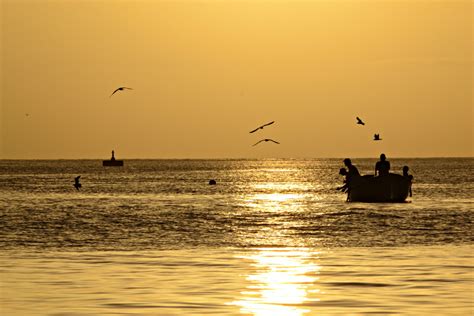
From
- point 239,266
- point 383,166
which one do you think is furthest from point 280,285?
point 383,166

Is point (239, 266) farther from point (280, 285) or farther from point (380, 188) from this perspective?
point (380, 188)

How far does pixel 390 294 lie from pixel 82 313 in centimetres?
568

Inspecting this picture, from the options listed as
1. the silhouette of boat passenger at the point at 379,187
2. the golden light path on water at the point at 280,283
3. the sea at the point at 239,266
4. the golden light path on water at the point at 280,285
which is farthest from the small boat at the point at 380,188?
the golden light path on water at the point at 280,285

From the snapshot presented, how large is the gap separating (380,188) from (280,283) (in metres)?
37.5

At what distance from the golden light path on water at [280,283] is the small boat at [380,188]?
94.0ft

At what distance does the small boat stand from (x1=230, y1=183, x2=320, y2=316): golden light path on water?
28646 mm

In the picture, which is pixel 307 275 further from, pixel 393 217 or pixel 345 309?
pixel 393 217

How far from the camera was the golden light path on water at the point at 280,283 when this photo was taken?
62.8ft

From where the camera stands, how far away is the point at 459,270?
24703mm

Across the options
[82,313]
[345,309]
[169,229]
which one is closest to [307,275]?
[345,309]

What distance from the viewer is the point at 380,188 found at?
5938cm

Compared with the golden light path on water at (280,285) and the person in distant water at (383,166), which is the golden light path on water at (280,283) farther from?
the person in distant water at (383,166)

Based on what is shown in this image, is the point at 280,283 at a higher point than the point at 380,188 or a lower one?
lower

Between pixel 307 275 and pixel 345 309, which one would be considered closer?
pixel 345 309
